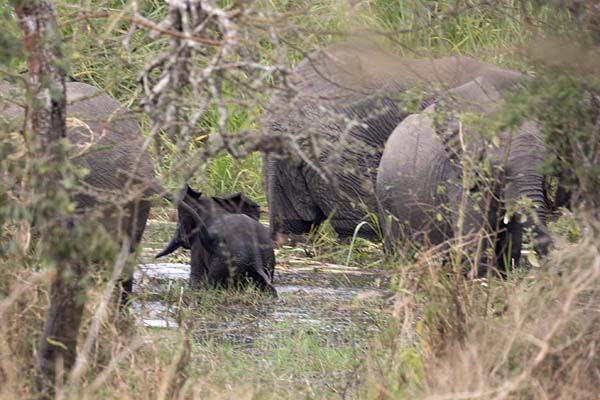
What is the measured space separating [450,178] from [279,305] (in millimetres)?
1245

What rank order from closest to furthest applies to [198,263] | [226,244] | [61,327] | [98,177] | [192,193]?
[61,327] < [98,177] < [226,244] < [198,263] < [192,193]

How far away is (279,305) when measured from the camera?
6.66 m

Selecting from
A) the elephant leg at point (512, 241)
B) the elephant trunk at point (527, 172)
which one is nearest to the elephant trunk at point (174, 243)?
the elephant leg at point (512, 241)

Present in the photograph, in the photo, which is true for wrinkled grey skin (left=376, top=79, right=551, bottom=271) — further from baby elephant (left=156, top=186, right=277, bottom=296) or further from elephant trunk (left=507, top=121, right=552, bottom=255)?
baby elephant (left=156, top=186, right=277, bottom=296)

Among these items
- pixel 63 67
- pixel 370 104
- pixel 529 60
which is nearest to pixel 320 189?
pixel 370 104

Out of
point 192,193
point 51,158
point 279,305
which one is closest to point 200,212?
point 192,193

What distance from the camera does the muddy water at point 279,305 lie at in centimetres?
569

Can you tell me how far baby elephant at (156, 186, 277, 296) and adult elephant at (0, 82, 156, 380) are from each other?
99 cm

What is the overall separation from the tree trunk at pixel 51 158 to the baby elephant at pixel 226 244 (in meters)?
3.12

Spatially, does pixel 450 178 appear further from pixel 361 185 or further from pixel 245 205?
pixel 245 205

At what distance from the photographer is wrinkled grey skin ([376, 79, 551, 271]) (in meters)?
6.44

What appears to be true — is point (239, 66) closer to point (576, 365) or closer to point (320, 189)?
point (576, 365)

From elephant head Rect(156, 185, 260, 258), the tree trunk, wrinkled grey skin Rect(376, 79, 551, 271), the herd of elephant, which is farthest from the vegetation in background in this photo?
elephant head Rect(156, 185, 260, 258)

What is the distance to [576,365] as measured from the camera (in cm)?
356
